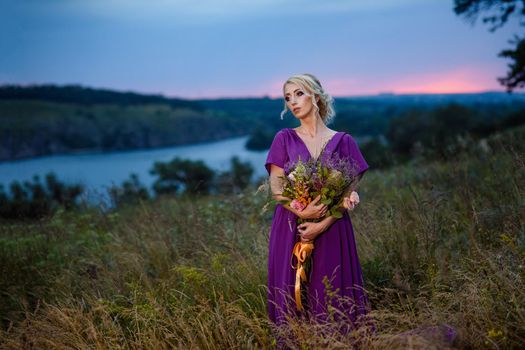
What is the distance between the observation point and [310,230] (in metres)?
2.89

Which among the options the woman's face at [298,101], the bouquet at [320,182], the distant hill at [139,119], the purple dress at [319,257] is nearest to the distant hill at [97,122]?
the distant hill at [139,119]

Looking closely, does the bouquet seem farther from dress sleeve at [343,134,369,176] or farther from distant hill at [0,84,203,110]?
distant hill at [0,84,203,110]

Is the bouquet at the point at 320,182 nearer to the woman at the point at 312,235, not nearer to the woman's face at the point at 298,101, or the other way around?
the woman at the point at 312,235

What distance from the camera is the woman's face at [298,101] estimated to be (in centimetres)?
315

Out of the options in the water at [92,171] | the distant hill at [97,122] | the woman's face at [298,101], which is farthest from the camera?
the distant hill at [97,122]

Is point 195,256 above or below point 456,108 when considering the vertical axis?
below

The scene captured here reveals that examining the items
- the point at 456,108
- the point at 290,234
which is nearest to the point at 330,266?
the point at 290,234

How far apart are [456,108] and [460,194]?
42.6 meters

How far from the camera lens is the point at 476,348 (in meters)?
2.50

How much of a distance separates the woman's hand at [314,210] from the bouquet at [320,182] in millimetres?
25

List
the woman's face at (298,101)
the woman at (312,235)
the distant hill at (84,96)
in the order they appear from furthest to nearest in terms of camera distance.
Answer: the distant hill at (84,96) < the woman's face at (298,101) < the woman at (312,235)

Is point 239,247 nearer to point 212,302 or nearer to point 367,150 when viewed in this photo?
point 212,302

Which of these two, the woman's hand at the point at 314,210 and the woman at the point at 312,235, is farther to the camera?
the woman at the point at 312,235

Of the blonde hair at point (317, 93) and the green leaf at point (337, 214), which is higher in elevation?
the blonde hair at point (317, 93)
